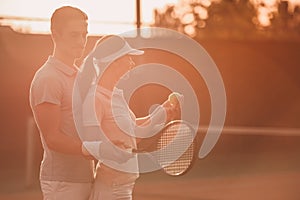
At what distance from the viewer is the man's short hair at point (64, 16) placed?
3953 millimetres

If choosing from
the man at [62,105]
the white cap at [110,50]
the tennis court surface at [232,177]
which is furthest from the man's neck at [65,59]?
the tennis court surface at [232,177]

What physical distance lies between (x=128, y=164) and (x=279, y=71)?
1516 centimetres

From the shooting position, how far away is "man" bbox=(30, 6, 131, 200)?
3.83 m

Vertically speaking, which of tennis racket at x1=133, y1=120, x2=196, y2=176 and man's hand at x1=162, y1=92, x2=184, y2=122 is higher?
man's hand at x1=162, y1=92, x2=184, y2=122

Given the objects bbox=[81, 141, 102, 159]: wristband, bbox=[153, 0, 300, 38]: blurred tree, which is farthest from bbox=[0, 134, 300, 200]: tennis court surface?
bbox=[81, 141, 102, 159]: wristband

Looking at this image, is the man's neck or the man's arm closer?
the man's arm

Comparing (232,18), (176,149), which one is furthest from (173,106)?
(232,18)

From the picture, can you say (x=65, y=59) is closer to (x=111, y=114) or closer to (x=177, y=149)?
(x=111, y=114)

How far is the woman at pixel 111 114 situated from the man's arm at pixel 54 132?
0.47 feet

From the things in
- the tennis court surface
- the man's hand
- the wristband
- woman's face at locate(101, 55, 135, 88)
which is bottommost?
the tennis court surface

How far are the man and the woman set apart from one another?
3.1 inches

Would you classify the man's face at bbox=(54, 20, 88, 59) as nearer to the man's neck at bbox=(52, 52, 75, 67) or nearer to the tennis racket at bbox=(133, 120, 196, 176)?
the man's neck at bbox=(52, 52, 75, 67)

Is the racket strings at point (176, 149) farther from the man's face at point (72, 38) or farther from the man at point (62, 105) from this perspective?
the man's face at point (72, 38)

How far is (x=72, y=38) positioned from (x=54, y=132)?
1.57 ft
